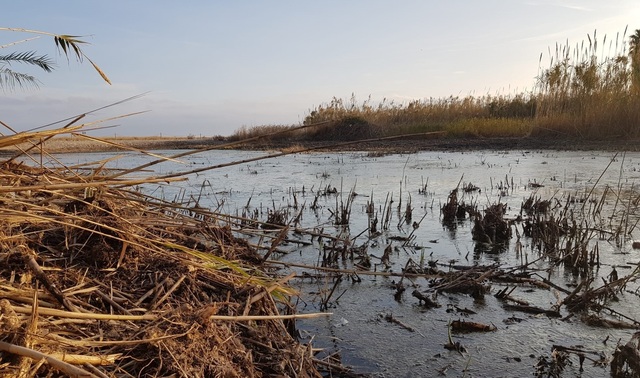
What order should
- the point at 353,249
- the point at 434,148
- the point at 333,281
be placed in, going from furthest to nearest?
1. the point at 434,148
2. the point at 353,249
3. the point at 333,281

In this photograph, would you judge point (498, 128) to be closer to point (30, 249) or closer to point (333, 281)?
point (333, 281)

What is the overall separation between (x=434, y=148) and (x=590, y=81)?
539 centimetres

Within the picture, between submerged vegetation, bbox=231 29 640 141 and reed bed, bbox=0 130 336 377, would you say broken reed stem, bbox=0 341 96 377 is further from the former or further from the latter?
submerged vegetation, bbox=231 29 640 141

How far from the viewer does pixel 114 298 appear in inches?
62.4

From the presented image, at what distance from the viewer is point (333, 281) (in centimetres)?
347

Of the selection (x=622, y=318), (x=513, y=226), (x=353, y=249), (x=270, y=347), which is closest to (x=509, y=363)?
(x=622, y=318)

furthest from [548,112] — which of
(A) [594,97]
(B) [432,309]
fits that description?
(B) [432,309]

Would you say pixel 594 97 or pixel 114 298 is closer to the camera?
pixel 114 298

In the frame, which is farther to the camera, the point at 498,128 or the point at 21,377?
the point at 498,128

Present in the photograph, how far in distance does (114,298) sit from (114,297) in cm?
2

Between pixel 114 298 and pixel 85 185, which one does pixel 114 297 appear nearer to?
pixel 114 298

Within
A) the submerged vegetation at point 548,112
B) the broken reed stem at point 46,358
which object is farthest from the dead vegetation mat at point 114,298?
the submerged vegetation at point 548,112

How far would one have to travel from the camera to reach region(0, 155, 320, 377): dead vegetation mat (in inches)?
48.5

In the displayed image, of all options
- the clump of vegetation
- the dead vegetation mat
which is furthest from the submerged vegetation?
the dead vegetation mat
